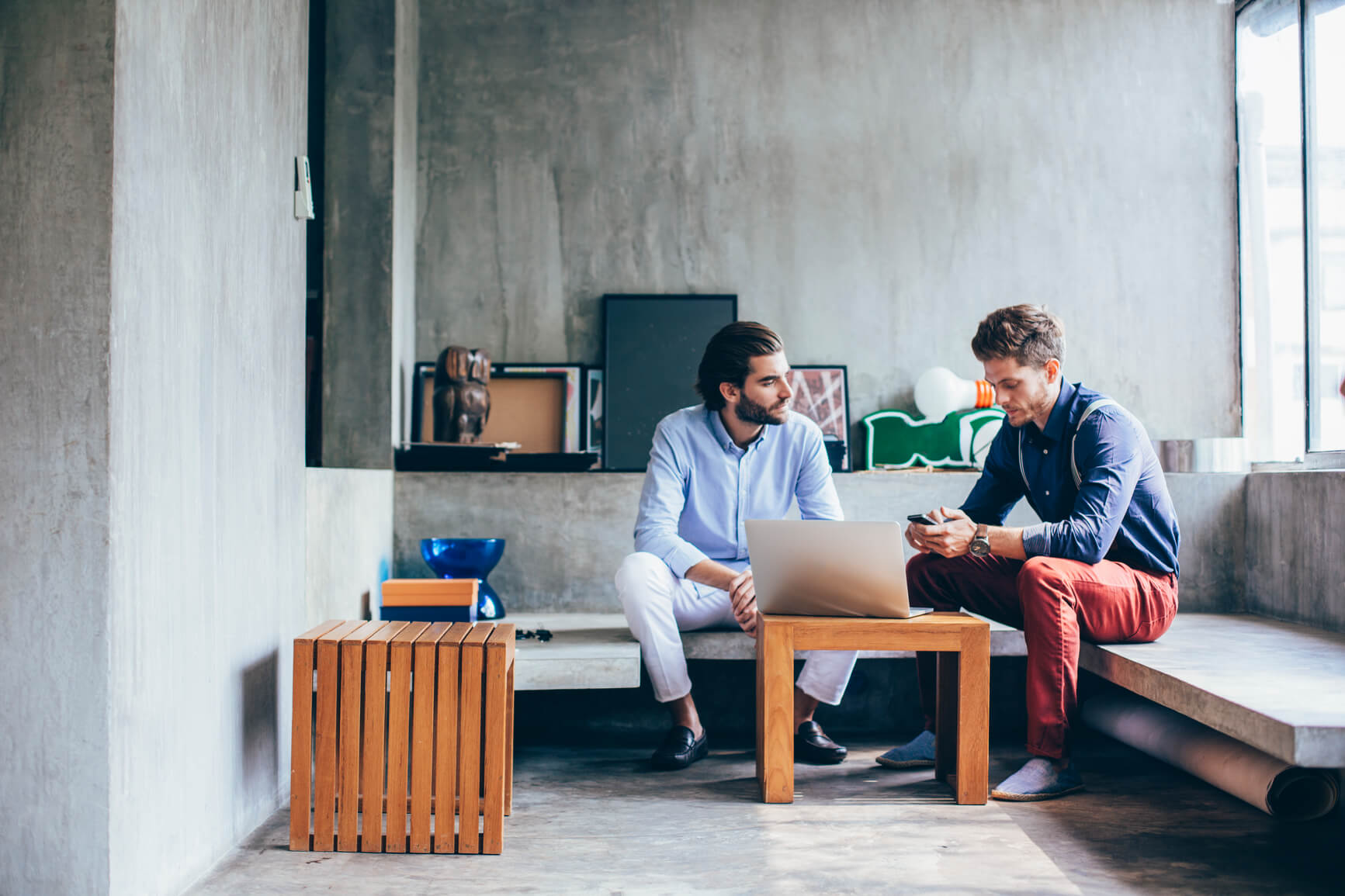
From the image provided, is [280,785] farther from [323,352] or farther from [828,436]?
[828,436]

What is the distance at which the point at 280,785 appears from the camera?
2654mm

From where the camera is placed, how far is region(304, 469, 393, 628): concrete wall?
9.34ft

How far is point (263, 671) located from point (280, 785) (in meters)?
0.37

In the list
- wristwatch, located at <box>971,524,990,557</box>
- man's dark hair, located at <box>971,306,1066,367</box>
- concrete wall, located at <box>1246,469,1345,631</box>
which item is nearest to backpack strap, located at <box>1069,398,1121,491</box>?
man's dark hair, located at <box>971,306,1066,367</box>

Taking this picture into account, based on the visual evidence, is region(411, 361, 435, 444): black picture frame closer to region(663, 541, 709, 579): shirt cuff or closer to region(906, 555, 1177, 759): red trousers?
region(663, 541, 709, 579): shirt cuff

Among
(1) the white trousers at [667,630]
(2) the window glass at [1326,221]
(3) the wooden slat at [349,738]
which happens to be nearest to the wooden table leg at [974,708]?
(1) the white trousers at [667,630]

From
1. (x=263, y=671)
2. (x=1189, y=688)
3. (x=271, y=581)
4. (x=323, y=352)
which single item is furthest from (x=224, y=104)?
(x=1189, y=688)

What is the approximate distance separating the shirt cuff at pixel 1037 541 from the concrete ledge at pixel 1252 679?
1.10 ft

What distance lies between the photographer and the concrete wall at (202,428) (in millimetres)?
1861

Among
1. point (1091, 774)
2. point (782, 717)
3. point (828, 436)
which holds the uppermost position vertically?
point (828, 436)

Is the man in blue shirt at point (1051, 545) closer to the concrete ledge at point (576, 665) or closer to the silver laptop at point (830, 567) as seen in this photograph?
the silver laptop at point (830, 567)

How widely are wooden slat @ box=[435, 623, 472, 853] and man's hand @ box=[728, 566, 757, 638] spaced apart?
0.96 metres

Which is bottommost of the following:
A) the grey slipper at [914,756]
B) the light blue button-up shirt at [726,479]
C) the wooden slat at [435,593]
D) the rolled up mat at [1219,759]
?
the grey slipper at [914,756]

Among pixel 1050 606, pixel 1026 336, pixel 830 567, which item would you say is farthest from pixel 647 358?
→ pixel 1050 606
